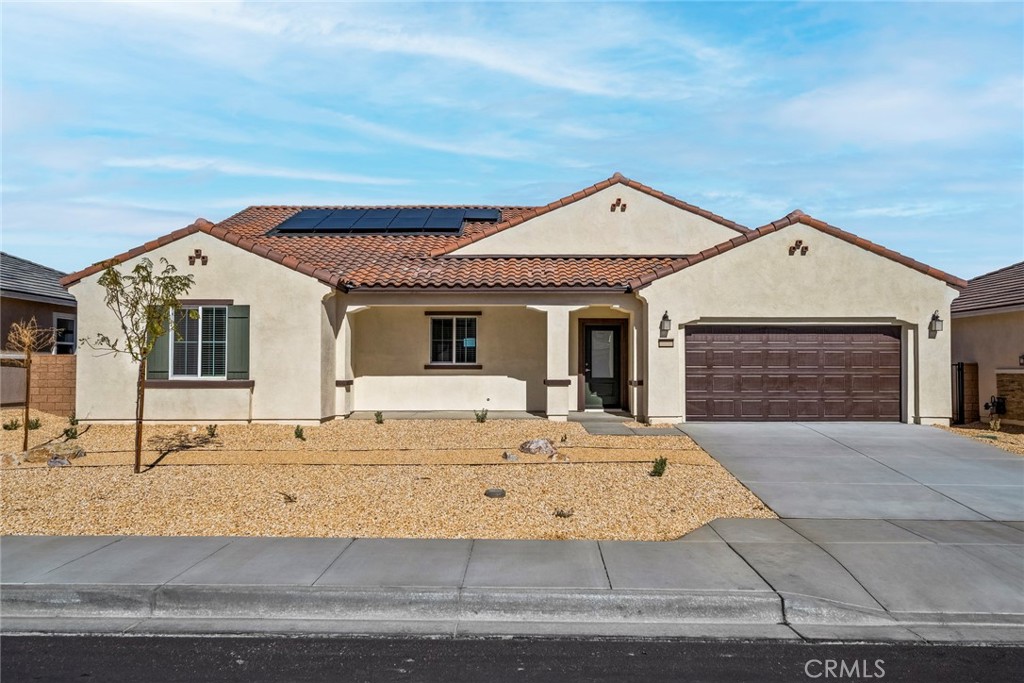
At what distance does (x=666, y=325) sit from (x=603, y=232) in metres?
4.67

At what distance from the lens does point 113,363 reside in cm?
1599

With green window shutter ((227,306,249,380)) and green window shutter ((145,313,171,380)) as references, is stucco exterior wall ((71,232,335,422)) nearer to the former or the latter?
green window shutter ((227,306,249,380))

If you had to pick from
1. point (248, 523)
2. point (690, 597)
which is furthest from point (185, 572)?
point (690, 597)

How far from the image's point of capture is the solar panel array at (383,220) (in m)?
21.9

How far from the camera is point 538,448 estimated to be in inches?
498

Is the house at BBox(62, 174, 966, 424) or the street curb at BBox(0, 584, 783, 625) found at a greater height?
the house at BBox(62, 174, 966, 424)

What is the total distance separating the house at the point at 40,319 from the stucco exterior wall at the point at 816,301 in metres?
13.6

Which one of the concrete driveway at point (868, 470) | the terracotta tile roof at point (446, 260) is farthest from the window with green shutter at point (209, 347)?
the concrete driveway at point (868, 470)

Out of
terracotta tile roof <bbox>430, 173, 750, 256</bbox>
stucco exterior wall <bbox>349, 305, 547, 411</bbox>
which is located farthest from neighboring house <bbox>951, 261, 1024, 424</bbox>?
stucco exterior wall <bbox>349, 305, 547, 411</bbox>

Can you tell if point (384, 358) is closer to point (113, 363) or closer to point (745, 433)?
point (113, 363)

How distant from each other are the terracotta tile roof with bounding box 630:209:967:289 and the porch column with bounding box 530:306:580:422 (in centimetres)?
188

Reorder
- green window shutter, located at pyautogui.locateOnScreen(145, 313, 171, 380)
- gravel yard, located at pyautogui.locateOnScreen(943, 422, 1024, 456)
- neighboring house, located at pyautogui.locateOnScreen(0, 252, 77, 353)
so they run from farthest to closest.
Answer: neighboring house, located at pyautogui.locateOnScreen(0, 252, 77, 353) → green window shutter, located at pyautogui.locateOnScreen(145, 313, 171, 380) → gravel yard, located at pyautogui.locateOnScreen(943, 422, 1024, 456)

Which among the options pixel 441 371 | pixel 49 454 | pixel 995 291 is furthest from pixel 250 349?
pixel 995 291

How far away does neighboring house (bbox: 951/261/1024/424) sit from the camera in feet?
58.2
